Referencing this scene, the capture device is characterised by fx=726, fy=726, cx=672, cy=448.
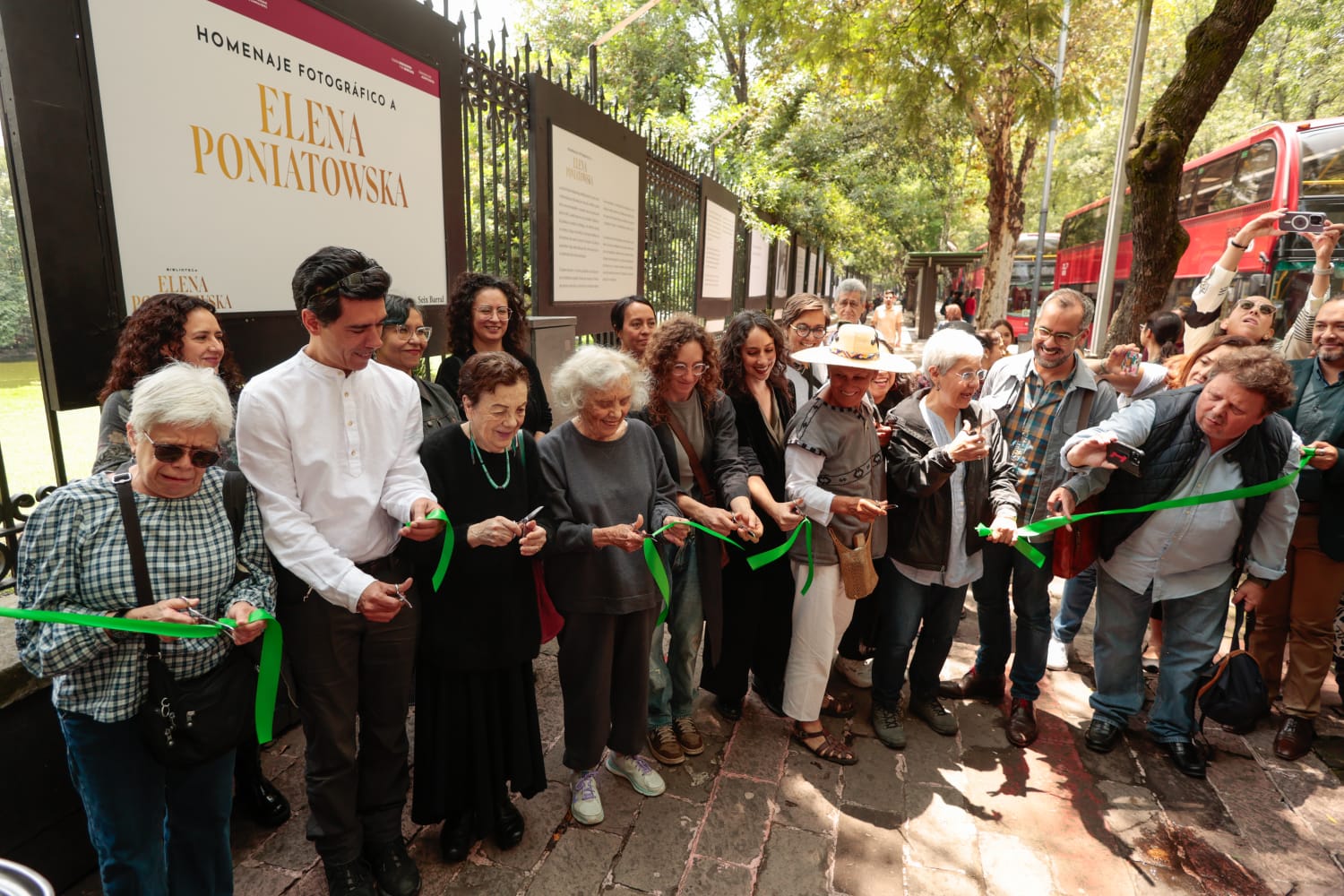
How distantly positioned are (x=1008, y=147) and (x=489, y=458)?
56.3 ft

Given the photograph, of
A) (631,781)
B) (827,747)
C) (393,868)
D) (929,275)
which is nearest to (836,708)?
(827,747)

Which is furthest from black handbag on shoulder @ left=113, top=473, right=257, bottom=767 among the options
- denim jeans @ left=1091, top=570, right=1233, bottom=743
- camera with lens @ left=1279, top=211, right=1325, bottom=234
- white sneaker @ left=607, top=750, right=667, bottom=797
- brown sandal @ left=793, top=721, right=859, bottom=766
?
camera with lens @ left=1279, top=211, right=1325, bottom=234

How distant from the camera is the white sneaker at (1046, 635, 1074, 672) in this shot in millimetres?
4238

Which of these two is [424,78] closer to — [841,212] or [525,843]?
[525,843]

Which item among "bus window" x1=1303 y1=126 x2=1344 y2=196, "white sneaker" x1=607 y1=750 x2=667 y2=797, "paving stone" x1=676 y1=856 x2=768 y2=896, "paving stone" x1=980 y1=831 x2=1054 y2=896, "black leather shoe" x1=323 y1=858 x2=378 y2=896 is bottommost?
"paving stone" x1=980 y1=831 x2=1054 y2=896

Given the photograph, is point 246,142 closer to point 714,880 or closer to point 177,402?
point 177,402

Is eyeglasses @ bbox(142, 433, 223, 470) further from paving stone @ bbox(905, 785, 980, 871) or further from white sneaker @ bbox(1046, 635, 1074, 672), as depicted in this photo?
white sneaker @ bbox(1046, 635, 1074, 672)

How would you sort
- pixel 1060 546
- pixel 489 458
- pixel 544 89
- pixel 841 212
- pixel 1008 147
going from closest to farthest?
pixel 489 458, pixel 1060 546, pixel 544 89, pixel 841 212, pixel 1008 147

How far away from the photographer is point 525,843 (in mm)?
2711

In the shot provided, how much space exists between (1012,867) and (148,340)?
3547 mm

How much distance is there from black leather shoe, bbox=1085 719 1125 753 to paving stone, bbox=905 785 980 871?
2.79ft

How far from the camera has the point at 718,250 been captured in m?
10.2

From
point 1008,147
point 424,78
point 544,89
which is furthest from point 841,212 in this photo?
point 424,78

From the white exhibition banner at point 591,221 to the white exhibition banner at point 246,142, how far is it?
1.68 meters
